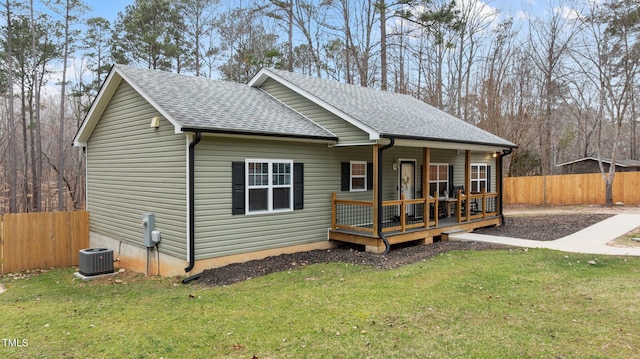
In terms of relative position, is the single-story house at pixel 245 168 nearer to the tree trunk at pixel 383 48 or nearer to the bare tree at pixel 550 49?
the tree trunk at pixel 383 48

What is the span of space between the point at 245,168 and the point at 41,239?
21.0 ft

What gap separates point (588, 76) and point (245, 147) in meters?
18.7

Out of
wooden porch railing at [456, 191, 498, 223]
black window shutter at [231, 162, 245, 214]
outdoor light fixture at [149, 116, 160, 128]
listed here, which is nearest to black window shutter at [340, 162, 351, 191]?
black window shutter at [231, 162, 245, 214]

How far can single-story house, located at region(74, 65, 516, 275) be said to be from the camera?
8180 millimetres

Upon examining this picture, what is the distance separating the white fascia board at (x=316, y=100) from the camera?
8.93 metres

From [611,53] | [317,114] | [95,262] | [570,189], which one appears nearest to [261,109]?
[317,114]

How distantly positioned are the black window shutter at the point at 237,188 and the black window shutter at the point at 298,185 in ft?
4.40

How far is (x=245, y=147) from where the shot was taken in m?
8.64

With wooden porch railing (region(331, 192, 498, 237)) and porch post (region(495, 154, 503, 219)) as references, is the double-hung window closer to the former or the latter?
porch post (region(495, 154, 503, 219))

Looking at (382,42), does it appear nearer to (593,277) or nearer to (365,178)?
(365,178)

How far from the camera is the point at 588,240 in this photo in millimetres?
9789

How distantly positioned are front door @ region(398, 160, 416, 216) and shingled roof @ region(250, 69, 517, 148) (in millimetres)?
1313

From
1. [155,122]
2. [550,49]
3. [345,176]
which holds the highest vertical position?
[550,49]

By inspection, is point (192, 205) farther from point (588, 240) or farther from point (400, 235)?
point (588, 240)
